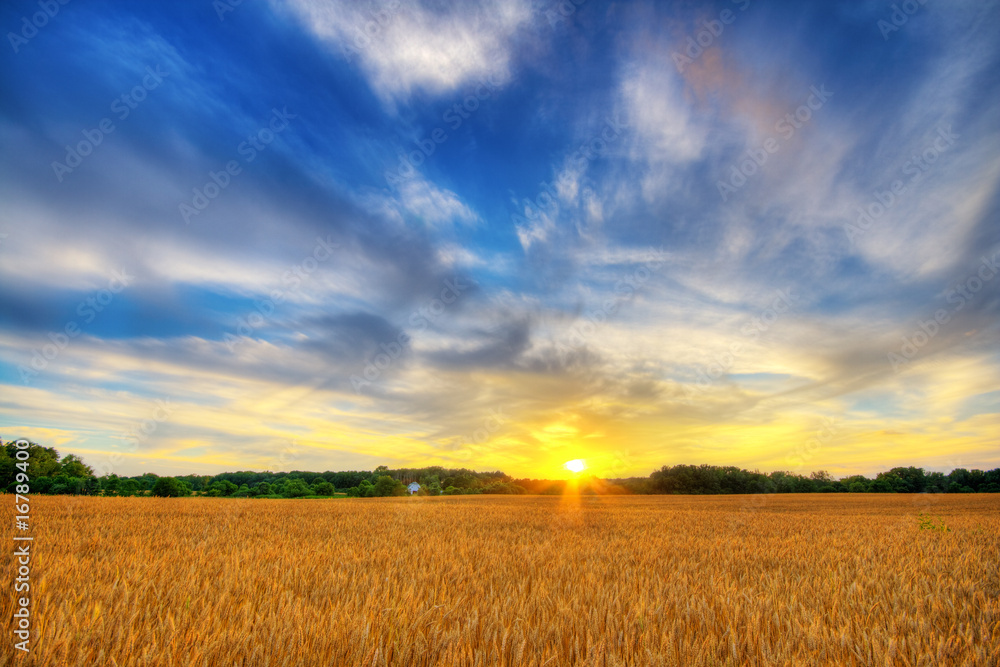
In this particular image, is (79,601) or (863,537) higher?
(79,601)

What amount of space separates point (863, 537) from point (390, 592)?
15596 millimetres

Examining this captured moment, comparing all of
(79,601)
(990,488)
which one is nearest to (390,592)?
(79,601)

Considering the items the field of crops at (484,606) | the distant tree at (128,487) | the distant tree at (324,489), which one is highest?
the field of crops at (484,606)

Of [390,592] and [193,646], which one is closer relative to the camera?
[193,646]

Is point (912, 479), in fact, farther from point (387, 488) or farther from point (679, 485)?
point (387, 488)

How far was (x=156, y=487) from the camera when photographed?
60.4 m

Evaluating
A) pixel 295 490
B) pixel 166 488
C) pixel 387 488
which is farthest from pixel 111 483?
pixel 387 488

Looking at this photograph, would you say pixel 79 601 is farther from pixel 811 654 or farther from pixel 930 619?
pixel 930 619

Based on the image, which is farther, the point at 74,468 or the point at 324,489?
the point at 324,489

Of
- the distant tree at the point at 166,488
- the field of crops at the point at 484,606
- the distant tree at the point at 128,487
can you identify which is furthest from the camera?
the distant tree at the point at 128,487

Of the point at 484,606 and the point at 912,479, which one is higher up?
the point at 484,606

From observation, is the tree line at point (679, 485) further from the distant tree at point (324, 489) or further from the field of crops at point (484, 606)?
the field of crops at point (484, 606)

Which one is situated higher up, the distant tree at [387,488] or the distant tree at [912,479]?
the distant tree at [912,479]

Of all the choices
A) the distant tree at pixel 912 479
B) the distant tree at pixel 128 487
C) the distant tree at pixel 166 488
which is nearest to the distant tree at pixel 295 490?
the distant tree at pixel 128 487
